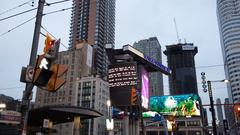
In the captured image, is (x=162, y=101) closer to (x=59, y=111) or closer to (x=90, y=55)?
(x=90, y=55)

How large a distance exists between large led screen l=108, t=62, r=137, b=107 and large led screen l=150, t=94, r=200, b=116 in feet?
203

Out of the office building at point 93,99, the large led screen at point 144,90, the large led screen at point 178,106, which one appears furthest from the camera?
the office building at point 93,99

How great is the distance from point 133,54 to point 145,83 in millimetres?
7075

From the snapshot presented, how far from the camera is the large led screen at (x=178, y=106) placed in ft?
389

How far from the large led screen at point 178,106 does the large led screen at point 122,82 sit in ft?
203

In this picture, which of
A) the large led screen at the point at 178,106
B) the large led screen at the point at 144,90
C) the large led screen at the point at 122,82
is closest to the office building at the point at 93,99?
the large led screen at the point at 178,106

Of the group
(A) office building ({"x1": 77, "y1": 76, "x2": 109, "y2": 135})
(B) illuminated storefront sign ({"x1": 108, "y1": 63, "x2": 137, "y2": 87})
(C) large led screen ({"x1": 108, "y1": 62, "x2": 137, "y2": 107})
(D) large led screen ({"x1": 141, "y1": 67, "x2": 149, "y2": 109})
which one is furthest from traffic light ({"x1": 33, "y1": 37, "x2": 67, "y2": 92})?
(A) office building ({"x1": 77, "y1": 76, "x2": 109, "y2": 135})

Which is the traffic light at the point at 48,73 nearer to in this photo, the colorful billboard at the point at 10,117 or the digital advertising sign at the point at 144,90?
the colorful billboard at the point at 10,117

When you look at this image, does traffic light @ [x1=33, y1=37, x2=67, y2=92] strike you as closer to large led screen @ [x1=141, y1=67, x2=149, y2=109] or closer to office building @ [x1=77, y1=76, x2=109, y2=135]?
large led screen @ [x1=141, y1=67, x2=149, y2=109]

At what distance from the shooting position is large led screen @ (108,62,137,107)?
58034mm

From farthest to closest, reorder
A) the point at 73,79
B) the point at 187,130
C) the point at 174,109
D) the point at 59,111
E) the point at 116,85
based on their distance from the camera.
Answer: the point at 73,79 < the point at 187,130 < the point at 174,109 < the point at 116,85 < the point at 59,111

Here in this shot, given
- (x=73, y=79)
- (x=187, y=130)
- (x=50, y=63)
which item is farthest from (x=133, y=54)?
(x=73, y=79)

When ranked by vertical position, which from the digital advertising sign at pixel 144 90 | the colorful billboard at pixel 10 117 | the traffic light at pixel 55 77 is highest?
the digital advertising sign at pixel 144 90

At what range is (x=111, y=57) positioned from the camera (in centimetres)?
6919
